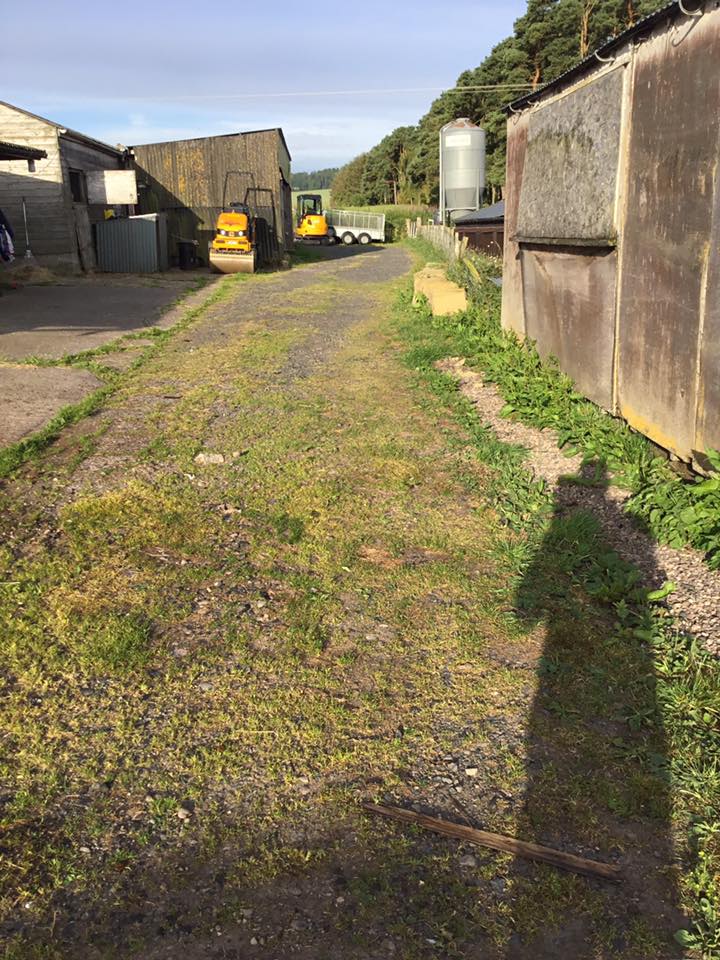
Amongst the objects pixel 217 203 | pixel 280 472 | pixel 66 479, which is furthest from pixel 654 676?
pixel 217 203

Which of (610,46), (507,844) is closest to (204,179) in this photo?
(610,46)

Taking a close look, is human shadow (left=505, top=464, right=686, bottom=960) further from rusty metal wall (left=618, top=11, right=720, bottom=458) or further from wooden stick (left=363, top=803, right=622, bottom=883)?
rusty metal wall (left=618, top=11, right=720, bottom=458)

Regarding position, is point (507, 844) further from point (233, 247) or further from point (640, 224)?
point (233, 247)

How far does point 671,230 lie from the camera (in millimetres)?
5117

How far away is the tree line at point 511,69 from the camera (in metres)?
39.3

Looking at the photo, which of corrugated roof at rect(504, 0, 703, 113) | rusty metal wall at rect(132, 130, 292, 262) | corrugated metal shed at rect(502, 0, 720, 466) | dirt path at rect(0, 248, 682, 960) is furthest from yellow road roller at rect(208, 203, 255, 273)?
dirt path at rect(0, 248, 682, 960)

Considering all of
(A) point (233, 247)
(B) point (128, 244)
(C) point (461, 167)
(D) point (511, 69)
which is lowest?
(A) point (233, 247)

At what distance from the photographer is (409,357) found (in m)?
10.2

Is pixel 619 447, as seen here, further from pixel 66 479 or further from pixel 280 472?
pixel 66 479

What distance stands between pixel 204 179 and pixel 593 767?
94.9 ft

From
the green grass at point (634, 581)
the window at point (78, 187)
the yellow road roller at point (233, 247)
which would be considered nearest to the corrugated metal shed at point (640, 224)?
the green grass at point (634, 581)

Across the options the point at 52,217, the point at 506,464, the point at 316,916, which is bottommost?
the point at 316,916

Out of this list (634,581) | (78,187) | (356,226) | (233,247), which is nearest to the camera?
(634,581)

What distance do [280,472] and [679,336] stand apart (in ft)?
10.1
